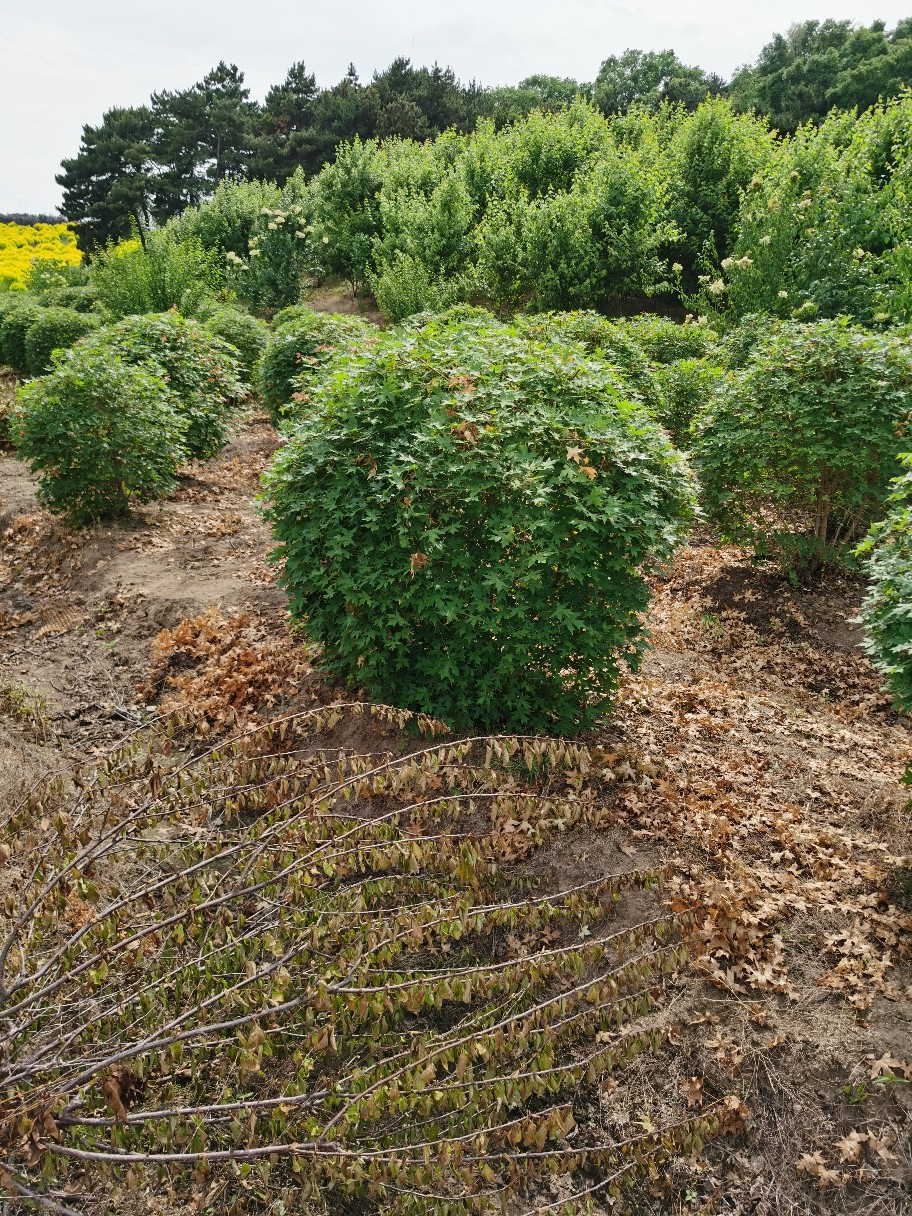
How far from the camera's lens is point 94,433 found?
26.1 ft

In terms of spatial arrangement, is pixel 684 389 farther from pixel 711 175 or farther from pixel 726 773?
pixel 711 175

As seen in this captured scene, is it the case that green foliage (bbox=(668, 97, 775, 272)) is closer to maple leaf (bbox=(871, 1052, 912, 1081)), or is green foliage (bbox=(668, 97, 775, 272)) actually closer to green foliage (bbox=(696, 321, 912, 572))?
green foliage (bbox=(696, 321, 912, 572))

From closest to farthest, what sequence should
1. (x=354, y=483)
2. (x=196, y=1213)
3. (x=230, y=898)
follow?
(x=230, y=898)
(x=196, y=1213)
(x=354, y=483)

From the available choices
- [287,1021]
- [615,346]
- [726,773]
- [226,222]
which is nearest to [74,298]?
[226,222]

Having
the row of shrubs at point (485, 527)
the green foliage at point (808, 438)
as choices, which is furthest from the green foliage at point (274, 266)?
the row of shrubs at point (485, 527)

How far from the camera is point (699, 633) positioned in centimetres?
667

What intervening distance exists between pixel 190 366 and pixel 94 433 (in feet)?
8.42

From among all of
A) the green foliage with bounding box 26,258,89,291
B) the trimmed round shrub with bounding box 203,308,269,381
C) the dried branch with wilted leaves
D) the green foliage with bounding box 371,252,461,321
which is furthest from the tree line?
the dried branch with wilted leaves

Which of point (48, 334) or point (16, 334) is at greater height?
point (16, 334)

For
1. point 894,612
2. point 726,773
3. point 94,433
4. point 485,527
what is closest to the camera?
point 894,612

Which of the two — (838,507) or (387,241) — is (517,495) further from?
(387,241)

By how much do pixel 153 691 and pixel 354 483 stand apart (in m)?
2.61

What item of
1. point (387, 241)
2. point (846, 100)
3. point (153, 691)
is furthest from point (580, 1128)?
point (846, 100)

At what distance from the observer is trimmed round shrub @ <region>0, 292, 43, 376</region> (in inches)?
639
